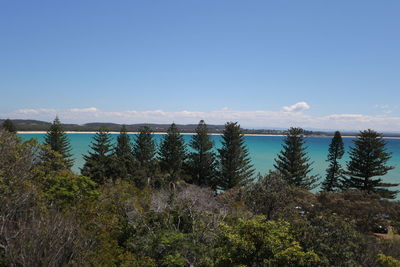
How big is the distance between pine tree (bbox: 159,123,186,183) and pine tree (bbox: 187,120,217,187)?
2057mm

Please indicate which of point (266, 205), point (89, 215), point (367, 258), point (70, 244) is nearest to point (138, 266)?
point (70, 244)

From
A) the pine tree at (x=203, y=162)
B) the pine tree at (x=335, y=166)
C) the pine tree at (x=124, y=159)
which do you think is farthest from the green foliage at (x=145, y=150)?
the pine tree at (x=335, y=166)

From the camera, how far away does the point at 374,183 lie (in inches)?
1260

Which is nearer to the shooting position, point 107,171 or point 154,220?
point 154,220

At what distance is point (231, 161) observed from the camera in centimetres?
3603

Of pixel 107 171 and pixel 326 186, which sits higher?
pixel 107 171

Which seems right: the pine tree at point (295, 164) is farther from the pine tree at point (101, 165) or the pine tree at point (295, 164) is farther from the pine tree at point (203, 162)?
the pine tree at point (101, 165)

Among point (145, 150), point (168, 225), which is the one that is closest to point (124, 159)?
point (145, 150)

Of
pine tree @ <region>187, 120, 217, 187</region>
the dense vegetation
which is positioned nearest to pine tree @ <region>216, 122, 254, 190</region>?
pine tree @ <region>187, 120, 217, 187</region>

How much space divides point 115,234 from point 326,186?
116 ft

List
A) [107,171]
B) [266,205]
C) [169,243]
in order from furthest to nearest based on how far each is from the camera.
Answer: [107,171], [266,205], [169,243]

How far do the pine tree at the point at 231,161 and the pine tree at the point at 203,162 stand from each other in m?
1.54

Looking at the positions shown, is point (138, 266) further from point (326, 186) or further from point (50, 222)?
point (326, 186)

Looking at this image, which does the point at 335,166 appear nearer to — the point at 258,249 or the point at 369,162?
the point at 369,162
